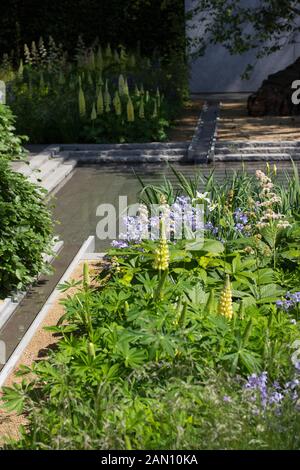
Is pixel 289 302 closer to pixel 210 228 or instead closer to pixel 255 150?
pixel 210 228

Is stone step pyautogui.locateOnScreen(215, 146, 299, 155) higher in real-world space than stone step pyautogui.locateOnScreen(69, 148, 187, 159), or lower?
higher

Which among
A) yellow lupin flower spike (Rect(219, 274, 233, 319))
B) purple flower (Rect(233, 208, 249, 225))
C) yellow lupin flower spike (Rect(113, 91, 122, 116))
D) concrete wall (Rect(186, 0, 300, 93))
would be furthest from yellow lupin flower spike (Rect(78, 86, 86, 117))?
yellow lupin flower spike (Rect(219, 274, 233, 319))

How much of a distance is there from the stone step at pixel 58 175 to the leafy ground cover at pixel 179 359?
5.94 meters

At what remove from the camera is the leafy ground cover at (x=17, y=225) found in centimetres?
697

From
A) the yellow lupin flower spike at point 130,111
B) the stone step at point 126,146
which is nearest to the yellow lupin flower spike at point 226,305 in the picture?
the stone step at point 126,146

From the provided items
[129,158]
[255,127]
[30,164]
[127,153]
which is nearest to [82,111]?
[127,153]

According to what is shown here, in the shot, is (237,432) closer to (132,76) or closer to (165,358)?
(165,358)

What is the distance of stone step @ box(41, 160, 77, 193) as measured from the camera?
1260 cm

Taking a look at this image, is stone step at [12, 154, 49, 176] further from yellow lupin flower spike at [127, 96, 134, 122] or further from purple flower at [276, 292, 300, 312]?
purple flower at [276, 292, 300, 312]

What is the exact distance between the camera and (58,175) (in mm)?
13375

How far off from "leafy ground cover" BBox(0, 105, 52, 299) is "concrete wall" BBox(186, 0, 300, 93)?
52.5ft

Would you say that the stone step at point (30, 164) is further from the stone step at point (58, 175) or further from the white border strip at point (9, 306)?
the white border strip at point (9, 306)
